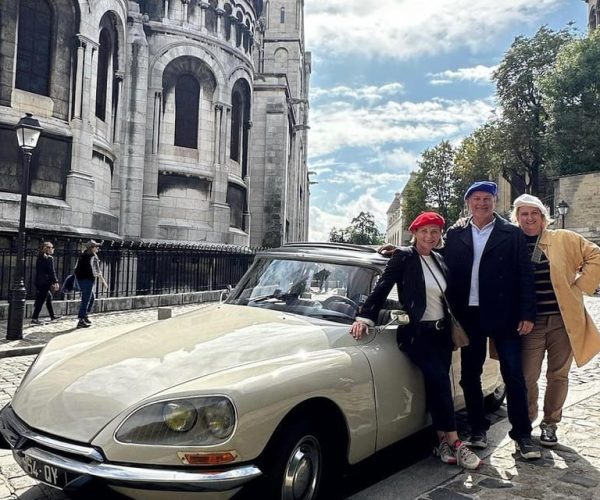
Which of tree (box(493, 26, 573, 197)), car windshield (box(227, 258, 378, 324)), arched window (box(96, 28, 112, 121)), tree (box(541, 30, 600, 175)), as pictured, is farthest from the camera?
tree (box(493, 26, 573, 197))

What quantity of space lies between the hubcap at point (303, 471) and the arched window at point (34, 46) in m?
17.3

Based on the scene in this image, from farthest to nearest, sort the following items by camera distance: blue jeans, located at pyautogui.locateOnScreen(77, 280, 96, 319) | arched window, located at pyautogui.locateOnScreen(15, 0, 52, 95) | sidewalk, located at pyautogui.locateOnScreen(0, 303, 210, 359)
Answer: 1. arched window, located at pyautogui.locateOnScreen(15, 0, 52, 95)
2. blue jeans, located at pyautogui.locateOnScreen(77, 280, 96, 319)
3. sidewalk, located at pyautogui.locateOnScreen(0, 303, 210, 359)

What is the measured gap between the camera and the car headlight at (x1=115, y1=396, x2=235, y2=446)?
8.00 ft

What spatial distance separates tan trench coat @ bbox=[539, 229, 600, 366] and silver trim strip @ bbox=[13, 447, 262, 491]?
2958mm

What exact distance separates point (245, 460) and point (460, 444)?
1974 millimetres

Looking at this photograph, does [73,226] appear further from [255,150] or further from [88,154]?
[255,150]

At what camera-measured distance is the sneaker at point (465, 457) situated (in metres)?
3.72

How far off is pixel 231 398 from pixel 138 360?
796 millimetres

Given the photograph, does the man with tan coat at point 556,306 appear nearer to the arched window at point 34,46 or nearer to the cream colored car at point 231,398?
the cream colored car at point 231,398

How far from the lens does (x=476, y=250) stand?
4.20 metres

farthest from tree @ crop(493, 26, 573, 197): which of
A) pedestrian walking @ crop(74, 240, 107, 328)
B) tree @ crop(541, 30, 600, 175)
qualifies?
pedestrian walking @ crop(74, 240, 107, 328)

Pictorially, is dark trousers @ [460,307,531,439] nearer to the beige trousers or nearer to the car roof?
the beige trousers

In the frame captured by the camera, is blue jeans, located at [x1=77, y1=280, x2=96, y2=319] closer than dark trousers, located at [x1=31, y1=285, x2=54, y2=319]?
Yes

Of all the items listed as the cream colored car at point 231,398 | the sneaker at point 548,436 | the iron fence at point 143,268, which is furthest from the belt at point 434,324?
the iron fence at point 143,268
